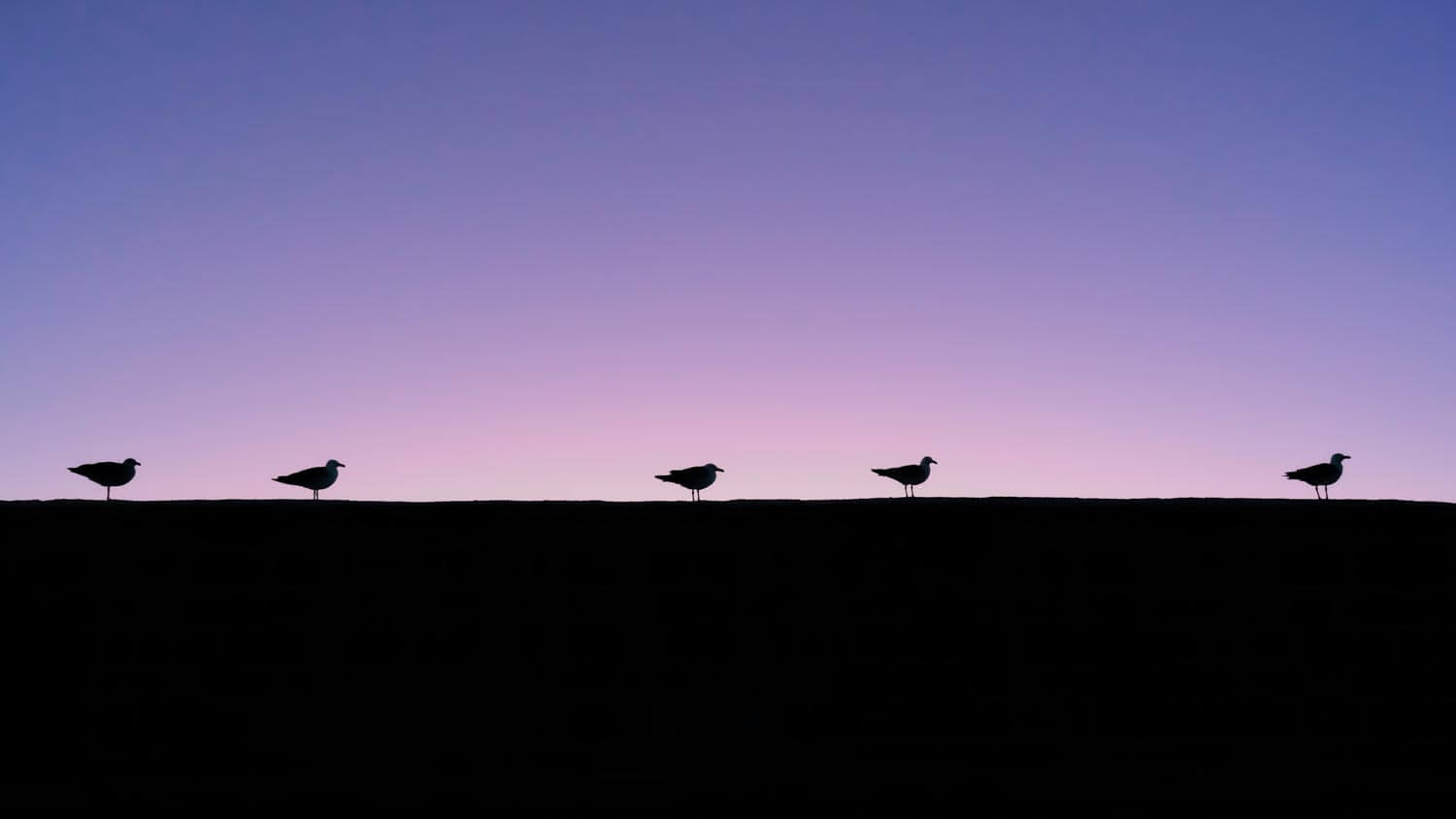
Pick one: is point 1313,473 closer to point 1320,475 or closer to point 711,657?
point 1320,475

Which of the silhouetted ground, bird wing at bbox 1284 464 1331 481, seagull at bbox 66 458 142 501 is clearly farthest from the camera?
bird wing at bbox 1284 464 1331 481

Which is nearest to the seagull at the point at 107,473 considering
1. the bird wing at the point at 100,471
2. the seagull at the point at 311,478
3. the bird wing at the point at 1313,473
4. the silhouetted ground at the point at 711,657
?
the bird wing at the point at 100,471

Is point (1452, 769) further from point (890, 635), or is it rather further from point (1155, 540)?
point (890, 635)

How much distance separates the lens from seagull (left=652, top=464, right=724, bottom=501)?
15.4 m

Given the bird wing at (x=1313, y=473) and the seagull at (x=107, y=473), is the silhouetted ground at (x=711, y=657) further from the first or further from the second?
the bird wing at (x=1313, y=473)

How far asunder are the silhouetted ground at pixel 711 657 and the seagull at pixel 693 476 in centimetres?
467

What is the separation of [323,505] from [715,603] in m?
4.09

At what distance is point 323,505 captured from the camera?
34.1ft

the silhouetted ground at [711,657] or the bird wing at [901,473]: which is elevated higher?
the bird wing at [901,473]

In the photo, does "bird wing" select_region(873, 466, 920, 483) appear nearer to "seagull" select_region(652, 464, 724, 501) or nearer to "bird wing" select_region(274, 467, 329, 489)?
"seagull" select_region(652, 464, 724, 501)

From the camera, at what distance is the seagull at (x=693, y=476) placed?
1539 centimetres

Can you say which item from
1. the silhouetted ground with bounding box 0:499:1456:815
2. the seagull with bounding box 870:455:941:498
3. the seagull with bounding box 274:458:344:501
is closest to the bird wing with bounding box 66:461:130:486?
the seagull with bounding box 274:458:344:501

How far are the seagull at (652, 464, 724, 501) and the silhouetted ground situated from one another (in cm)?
467

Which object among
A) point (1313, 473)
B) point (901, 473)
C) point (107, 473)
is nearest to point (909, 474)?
point (901, 473)
